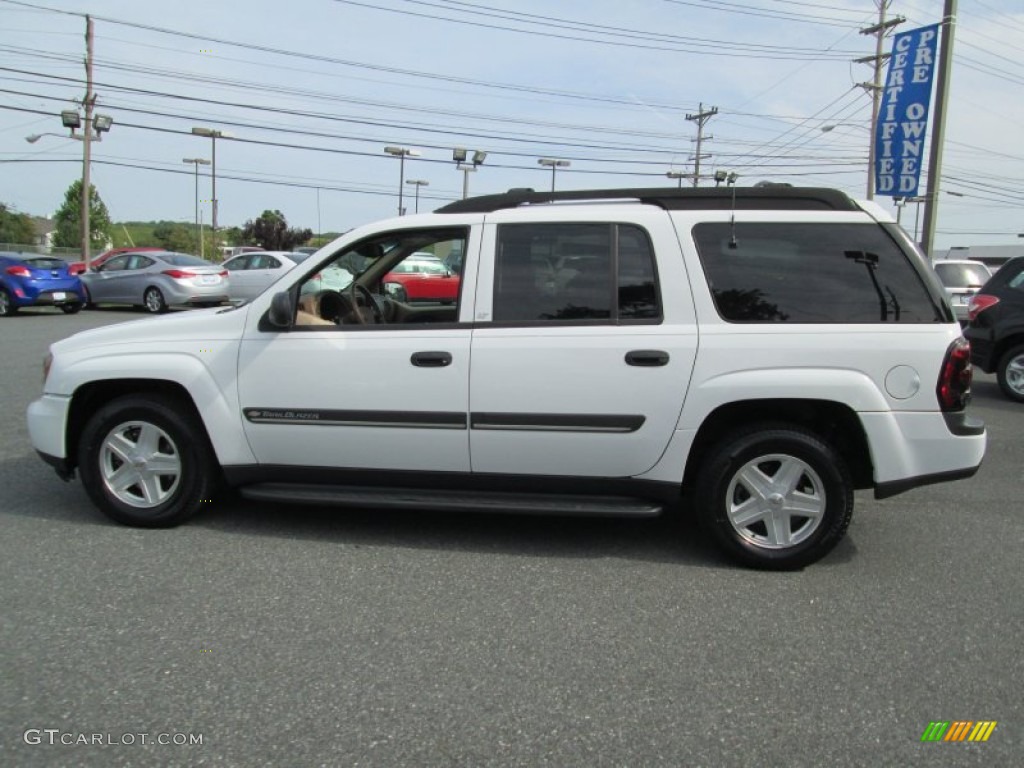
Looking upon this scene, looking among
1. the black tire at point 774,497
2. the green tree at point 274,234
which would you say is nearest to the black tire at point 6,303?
the black tire at point 774,497

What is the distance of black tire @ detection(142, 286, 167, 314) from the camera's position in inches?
714

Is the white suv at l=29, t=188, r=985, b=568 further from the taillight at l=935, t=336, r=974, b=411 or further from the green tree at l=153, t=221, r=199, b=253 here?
the green tree at l=153, t=221, r=199, b=253

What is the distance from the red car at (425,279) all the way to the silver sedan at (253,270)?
1460 centimetres

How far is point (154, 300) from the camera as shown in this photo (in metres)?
18.2

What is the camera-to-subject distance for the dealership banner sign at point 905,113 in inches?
613

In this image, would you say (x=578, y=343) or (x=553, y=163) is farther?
(x=553, y=163)

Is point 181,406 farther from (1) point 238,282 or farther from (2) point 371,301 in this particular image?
(1) point 238,282

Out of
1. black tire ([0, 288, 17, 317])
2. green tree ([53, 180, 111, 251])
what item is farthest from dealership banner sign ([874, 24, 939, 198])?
green tree ([53, 180, 111, 251])

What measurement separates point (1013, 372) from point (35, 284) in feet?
61.2

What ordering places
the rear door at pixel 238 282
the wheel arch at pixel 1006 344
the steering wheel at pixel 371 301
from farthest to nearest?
the rear door at pixel 238 282
the wheel arch at pixel 1006 344
the steering wheel at pixel 371 301

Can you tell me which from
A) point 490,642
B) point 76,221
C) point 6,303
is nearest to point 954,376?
point 490,642

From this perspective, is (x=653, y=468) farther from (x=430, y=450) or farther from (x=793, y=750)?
(x=793, y=750)

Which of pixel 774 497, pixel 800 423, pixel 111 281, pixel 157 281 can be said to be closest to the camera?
pixel 774 497

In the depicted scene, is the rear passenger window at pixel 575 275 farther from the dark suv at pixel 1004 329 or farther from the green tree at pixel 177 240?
the green tree at pixel 177 240
